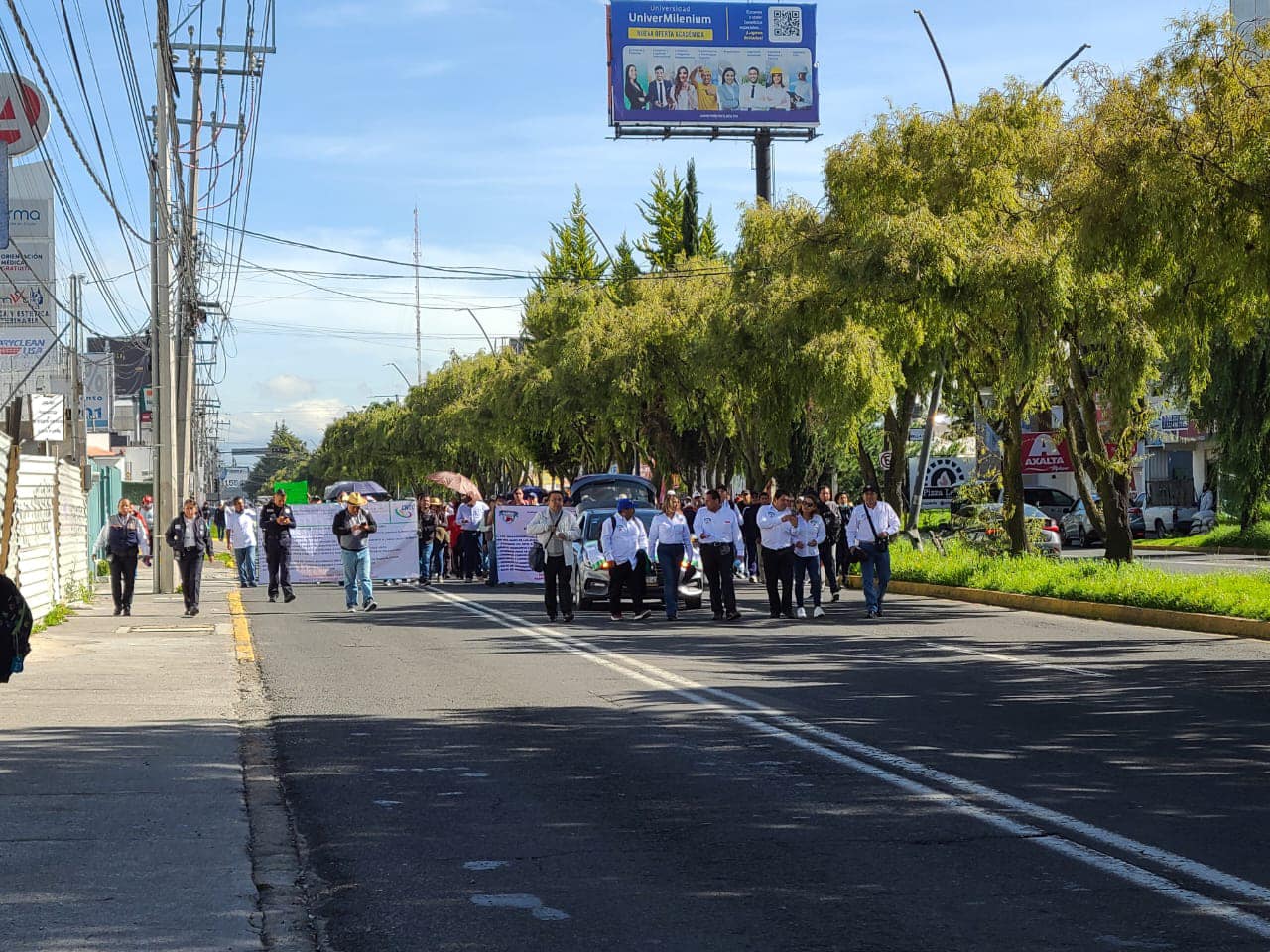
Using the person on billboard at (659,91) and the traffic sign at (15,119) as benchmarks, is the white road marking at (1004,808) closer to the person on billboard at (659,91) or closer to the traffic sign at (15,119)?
the traffic sign at (15,119)

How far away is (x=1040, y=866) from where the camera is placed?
670 cm

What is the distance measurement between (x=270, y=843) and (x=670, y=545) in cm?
1460

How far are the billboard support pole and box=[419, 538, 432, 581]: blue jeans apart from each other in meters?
22.6

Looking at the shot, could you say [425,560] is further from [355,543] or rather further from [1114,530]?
[1114,530]

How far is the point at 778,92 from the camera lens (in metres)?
52.7

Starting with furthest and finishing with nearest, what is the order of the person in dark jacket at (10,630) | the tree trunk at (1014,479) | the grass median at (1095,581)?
the tree trunk at (1014,479)
the grass median at (1095,581)
the person in dark jacket at (10,630)

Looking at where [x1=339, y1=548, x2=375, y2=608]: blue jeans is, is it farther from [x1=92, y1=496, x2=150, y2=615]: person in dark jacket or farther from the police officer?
[x1=92, y1=496, x2=150, y2=615]: person in dark jacket

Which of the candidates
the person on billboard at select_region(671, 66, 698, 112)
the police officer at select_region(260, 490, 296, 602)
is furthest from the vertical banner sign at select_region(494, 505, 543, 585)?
the person on billboard at select_region(671, 66, 698, 112)

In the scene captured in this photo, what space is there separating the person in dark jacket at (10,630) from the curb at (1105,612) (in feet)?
41.8

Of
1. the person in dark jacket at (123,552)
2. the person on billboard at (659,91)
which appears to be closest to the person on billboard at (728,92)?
the person on billboard at (659,91)

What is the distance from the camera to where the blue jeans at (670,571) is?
22.0 meters

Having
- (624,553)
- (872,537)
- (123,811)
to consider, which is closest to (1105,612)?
(872,537)

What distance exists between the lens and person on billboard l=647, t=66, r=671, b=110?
170 feet

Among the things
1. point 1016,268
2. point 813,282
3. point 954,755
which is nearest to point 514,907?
point 954,755
